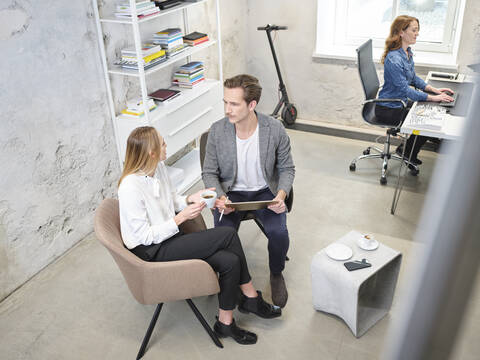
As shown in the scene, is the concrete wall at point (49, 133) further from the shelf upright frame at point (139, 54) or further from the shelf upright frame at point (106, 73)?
the shelf upright frame at point (139, 54)

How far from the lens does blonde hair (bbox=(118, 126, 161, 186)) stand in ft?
7.76

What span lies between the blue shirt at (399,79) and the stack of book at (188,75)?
1642 mm

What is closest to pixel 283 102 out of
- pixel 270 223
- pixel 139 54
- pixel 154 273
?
pixel 139 54

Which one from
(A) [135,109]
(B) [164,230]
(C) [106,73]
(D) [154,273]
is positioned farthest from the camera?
(A) [135,109]

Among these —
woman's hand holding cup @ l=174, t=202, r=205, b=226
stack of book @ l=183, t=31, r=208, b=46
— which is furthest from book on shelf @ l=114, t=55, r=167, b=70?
woman's hand holding cup @ l=174, t=202, r=205, b=226

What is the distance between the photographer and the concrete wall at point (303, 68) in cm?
509

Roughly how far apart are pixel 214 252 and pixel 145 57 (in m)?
1.72

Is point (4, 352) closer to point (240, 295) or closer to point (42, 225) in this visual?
point (42, 225)

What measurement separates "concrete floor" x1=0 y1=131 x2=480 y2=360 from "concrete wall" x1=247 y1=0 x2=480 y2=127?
1544 mm

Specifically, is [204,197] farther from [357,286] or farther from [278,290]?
[357,286]

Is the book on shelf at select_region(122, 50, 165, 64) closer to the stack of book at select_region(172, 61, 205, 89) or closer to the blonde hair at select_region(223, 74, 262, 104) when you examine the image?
the stack of book at select_region(172, 61, 205, 89)

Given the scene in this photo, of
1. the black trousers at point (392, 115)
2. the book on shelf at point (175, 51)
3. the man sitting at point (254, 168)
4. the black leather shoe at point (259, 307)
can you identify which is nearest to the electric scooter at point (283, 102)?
the black trousers at point (392, 115)

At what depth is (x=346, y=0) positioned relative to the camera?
511 centimetres

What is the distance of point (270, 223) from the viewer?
2889 mm
